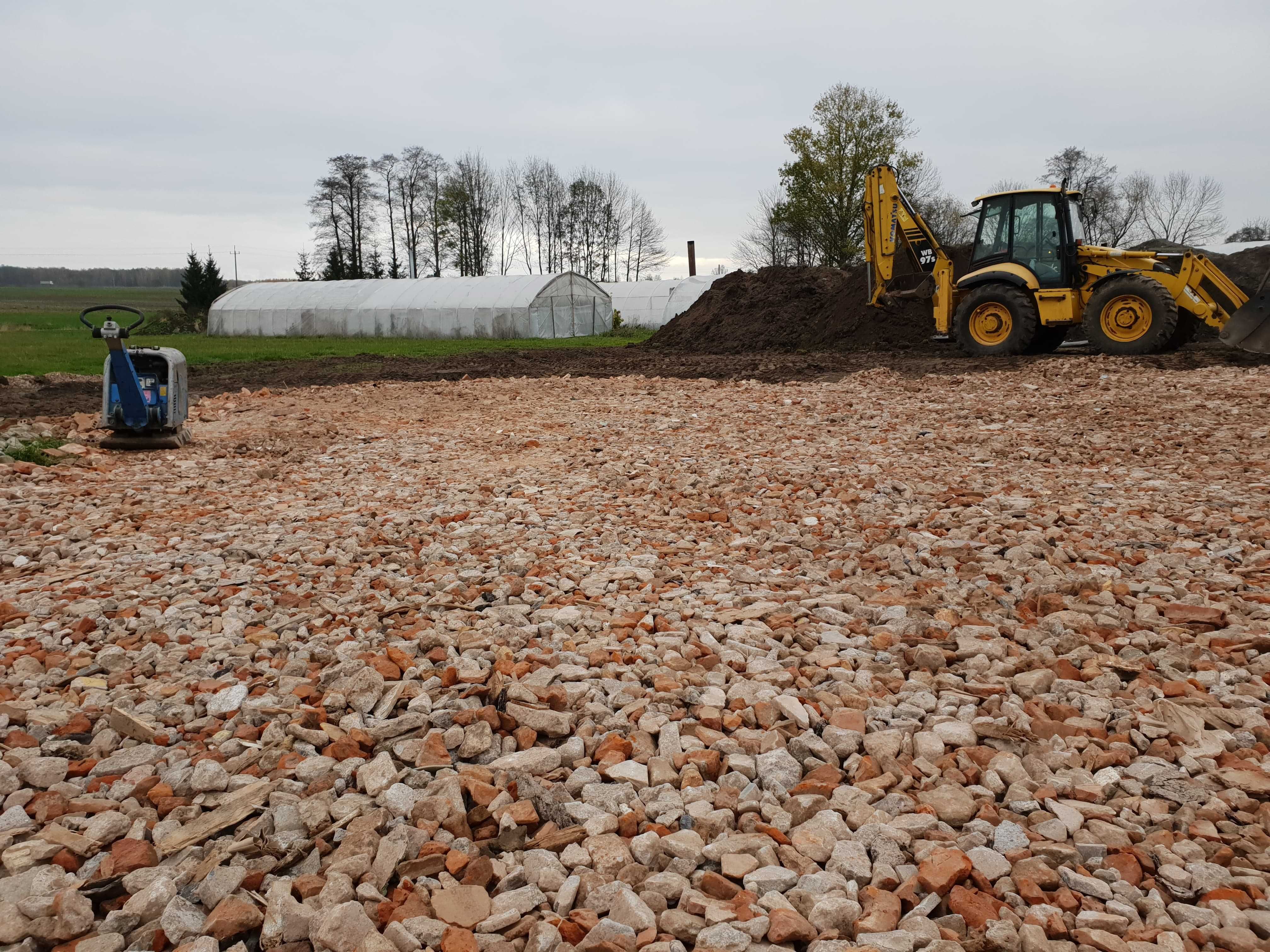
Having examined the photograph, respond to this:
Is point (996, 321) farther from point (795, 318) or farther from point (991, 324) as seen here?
A: point (795, 318)

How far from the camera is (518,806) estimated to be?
3041mm

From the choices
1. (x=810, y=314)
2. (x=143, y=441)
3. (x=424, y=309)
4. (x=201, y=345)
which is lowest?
(x=143, y=441)

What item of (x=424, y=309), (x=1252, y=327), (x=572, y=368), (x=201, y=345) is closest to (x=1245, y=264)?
(x=1252, y=327)

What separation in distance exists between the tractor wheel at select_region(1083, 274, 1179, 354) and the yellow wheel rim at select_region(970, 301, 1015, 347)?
57.6 inches

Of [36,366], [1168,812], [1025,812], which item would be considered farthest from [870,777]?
[36,366]

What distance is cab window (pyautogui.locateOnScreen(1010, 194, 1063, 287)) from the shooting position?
1664 centimetres

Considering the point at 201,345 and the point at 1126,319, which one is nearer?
the point at 1126,319

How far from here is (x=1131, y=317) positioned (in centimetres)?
1617

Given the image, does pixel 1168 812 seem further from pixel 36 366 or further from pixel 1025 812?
pixel 36 366

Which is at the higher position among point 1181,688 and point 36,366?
point 36,366

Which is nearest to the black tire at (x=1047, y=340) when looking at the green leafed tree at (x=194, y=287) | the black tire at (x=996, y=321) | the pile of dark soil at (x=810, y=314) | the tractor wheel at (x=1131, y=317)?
the black tire at (x=996, y=321)

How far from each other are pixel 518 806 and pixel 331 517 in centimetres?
449

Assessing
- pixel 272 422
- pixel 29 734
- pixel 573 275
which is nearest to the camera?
pixel 29 734

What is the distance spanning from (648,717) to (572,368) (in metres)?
16.4
